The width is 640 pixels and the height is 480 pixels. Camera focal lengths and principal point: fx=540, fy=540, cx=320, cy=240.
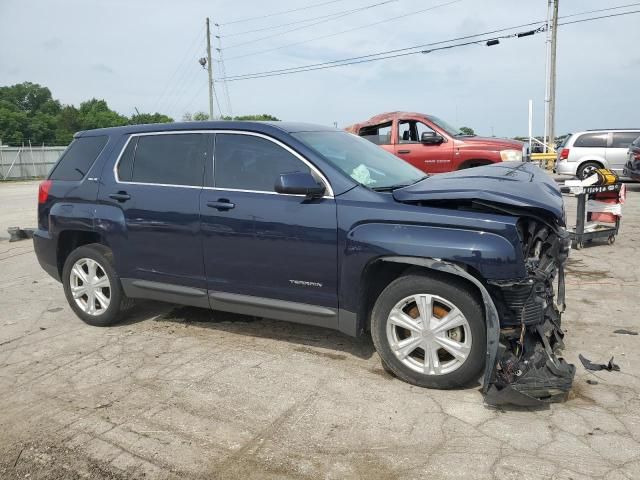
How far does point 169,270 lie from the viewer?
14.8 feet

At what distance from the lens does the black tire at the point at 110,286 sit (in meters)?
4.87

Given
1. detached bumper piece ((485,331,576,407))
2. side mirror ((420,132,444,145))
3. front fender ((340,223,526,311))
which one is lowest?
detached bumper piece ((485,331,576,407))

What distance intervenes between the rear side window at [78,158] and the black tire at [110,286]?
69 cm

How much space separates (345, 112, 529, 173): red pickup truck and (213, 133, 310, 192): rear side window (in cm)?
672

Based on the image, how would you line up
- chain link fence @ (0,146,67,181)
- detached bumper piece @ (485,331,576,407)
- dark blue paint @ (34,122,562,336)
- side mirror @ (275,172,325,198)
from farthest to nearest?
chain link fence @ (0,146,67,181) → side mirror @ (275,172,325,198) → dark blue paint @ (34,122,562,336) → detached bumper piece @ (485,331,576,407)

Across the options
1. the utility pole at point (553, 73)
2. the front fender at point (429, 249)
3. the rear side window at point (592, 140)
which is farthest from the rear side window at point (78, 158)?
the utility pole at point (553, 73)

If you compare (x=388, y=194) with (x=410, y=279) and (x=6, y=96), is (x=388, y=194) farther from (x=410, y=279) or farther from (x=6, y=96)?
(x=6, y=96)

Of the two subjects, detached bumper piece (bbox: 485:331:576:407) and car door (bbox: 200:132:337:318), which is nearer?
detached bumper piece (bbox: 485:331:576:407)

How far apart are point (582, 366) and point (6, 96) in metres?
108

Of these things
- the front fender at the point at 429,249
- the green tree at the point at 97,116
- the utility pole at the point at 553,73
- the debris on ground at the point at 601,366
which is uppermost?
the green tree at the point at 97,116

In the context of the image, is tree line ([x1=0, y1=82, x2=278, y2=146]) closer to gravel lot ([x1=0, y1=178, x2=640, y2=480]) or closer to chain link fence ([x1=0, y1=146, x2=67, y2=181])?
chain link fence ([x1=0, y1=146, x2=67, y2=181])

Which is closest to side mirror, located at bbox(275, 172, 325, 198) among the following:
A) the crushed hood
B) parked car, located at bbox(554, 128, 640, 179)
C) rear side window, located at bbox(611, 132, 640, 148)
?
the crushed hood

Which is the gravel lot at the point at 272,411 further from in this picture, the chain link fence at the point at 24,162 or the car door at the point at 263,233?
the chain link fence at the point at 24,162

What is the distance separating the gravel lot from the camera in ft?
9.16
